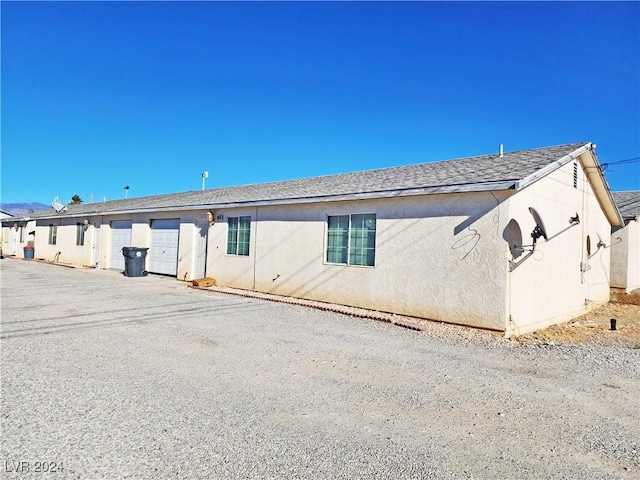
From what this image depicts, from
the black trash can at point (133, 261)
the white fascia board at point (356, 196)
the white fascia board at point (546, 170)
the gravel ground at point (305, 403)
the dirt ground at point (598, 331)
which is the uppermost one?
the white fascia board at point (546, 170)

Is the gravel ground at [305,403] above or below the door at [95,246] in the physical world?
below

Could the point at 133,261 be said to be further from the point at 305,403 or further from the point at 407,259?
the point at 305,403

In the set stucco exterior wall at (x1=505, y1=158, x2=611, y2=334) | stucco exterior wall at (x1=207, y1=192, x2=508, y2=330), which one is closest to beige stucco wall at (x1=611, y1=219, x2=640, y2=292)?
stucco exterior wall at (x1=505, y1=158, x2=611, y2=334)

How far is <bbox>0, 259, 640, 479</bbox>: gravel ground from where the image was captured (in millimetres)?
2814

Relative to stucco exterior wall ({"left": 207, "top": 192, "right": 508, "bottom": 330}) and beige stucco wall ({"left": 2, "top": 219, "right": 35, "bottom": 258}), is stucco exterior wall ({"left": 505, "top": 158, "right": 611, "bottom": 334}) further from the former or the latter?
beige stucco wall ({"left": 2, "top": 219, "right": 35, "bottom": 258})

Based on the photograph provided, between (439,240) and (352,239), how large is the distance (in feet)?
7.78

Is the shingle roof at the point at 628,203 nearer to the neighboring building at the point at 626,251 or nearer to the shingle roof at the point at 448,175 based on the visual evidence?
the neighboring building at the point at 626,251

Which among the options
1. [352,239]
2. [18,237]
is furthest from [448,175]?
[18,237]

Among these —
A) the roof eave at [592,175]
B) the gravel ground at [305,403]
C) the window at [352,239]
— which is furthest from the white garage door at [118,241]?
the roof eave at [592,175]

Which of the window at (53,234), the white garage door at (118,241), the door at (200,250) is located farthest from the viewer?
the window at (53,234)

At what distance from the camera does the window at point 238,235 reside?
12836 millimetres

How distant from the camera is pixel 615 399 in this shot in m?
4.29

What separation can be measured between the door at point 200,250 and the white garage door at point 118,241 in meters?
5.27

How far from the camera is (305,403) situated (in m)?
3.89
